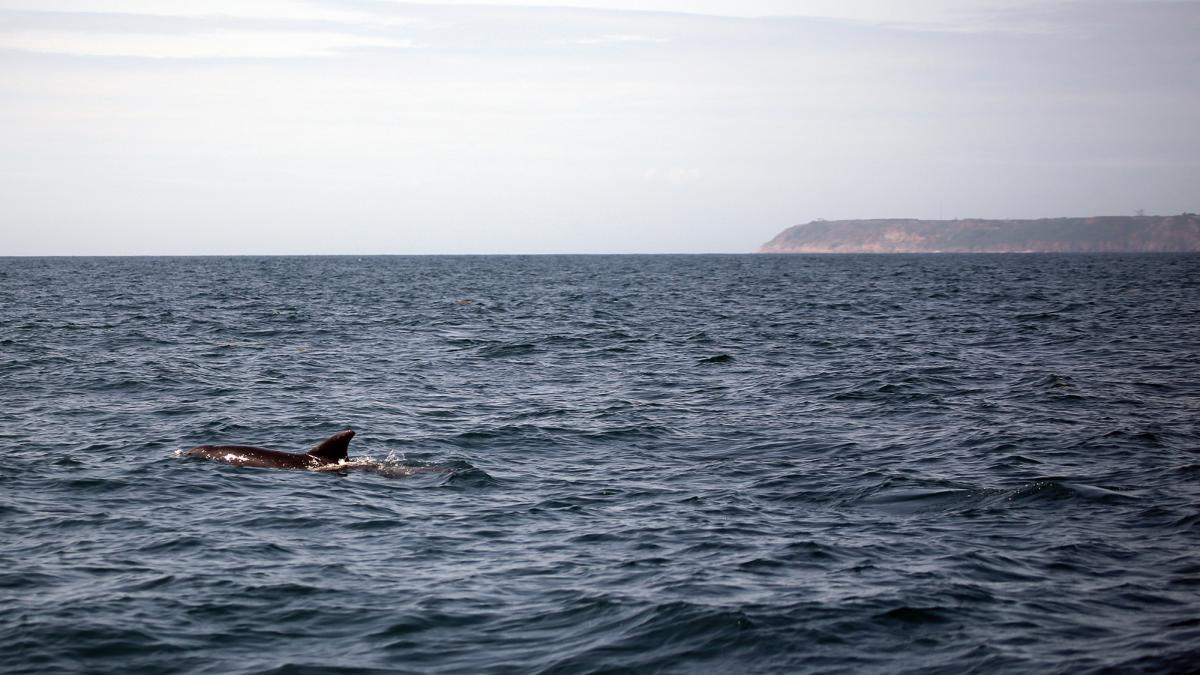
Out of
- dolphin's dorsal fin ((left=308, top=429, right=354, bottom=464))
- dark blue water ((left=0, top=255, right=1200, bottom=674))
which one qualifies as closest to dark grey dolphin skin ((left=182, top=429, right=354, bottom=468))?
dolphin's dorsal fin ((left=308, top=429, right=354, bottom=464))

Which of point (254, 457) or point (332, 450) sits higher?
point (332, 450)

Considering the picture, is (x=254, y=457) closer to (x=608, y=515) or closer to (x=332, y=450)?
(x=332, y=450)

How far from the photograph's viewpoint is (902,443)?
20.0m

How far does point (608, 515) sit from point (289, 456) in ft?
20.6

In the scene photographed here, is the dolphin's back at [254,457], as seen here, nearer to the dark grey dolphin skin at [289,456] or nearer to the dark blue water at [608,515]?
the dark grey dolphin skin at [289,456]

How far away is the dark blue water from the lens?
33.5ft

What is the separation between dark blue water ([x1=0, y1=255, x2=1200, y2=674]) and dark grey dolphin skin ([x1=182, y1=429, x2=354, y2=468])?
0.40 m

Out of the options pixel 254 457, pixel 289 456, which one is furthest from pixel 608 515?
pixel 254 457

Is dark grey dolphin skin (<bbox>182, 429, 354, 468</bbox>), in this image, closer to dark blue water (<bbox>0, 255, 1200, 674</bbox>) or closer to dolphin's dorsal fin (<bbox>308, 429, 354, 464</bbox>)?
dolphin's dorsal fin (<bbox>308, 429, 354, 464</bbox>)

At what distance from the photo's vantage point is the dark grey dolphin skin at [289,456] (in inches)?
704

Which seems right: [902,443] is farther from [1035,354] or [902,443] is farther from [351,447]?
[1035,354]

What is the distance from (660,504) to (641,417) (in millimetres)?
7741

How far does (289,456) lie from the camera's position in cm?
1822

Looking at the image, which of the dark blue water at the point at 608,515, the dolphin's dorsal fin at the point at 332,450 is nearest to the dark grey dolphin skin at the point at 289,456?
the dolphin's dorsal fin at the point at 332,450
